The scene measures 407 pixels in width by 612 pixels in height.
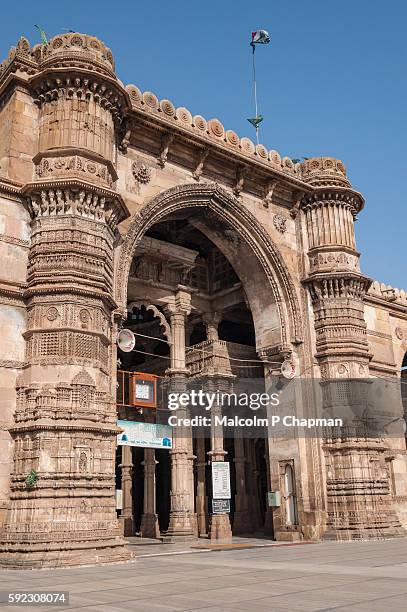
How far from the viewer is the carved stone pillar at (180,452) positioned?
22.9 metres

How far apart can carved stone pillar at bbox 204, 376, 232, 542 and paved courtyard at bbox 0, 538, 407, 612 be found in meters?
8.03

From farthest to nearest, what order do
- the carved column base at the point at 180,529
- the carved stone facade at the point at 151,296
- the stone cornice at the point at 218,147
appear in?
the carved column base at the point at 180,529 → the stone cornice at the point at 218,147 → the carved stone facade at the point at 151,296

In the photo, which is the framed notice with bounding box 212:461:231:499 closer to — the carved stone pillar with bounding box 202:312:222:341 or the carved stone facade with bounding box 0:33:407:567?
the carved stone facade with bounding box 0:33:407:567

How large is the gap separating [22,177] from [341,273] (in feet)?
39.5

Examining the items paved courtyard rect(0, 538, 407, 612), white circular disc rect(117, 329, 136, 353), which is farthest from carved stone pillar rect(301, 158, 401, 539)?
white circular disc rect(117, 329, 136, 353)

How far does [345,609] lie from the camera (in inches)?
290

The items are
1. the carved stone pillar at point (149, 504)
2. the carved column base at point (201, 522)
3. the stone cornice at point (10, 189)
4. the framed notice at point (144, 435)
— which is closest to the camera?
the stone cornice at point (10, 189)

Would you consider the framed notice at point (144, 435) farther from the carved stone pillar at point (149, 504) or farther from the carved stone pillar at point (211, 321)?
the carved stone pillar at point (211, 321)

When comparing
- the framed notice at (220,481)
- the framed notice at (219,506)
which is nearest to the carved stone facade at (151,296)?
the framed notice at (219,506)

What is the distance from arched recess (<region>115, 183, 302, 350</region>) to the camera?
22328mm

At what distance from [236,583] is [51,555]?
15.5ft

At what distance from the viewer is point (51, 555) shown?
13.1 m

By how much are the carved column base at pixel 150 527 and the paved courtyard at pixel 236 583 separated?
1112 centimetres

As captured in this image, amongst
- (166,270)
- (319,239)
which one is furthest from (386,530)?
(166,270)
